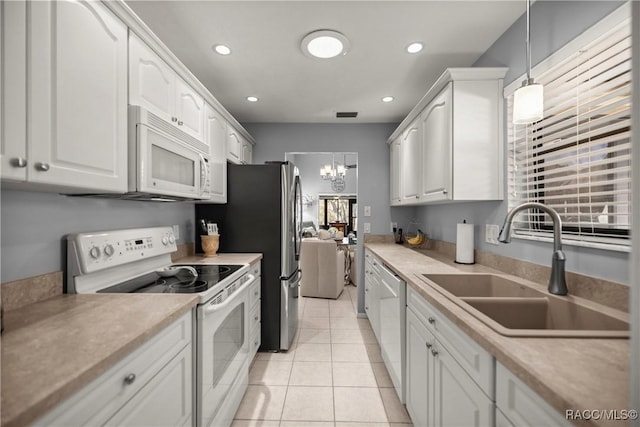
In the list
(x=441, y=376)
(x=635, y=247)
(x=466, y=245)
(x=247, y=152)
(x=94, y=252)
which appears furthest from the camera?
(x=247, y=152)

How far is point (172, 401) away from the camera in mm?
1095

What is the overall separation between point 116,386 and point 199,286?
0.70 meters

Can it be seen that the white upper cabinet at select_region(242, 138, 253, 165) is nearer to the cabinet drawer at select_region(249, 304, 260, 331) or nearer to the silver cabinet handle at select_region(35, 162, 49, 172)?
the cabinet drawer at select_region(249, 304, 260, 331)

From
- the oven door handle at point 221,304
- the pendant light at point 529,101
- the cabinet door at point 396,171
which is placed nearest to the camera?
the pendant light at point 529,101

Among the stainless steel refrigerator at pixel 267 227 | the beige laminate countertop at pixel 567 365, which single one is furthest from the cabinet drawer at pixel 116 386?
the stainless steel refrigerator at pixel 267 227

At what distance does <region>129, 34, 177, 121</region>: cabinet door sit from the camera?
1396mm

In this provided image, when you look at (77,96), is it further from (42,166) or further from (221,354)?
(221,354)

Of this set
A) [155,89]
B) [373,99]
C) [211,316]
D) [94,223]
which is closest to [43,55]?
[155,89]

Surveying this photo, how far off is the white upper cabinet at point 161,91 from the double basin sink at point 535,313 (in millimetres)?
1737

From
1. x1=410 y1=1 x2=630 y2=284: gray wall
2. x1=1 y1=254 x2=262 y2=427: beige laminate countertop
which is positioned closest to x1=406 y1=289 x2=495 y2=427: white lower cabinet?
x1=410 y1=1 x2=630 y2=284: gray wall

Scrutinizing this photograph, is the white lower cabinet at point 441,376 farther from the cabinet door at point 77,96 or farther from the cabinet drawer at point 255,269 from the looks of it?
the cabinet door at point 77,96

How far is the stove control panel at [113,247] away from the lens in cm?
134

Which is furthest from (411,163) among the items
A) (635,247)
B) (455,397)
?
(635,247)

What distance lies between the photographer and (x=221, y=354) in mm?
1582
